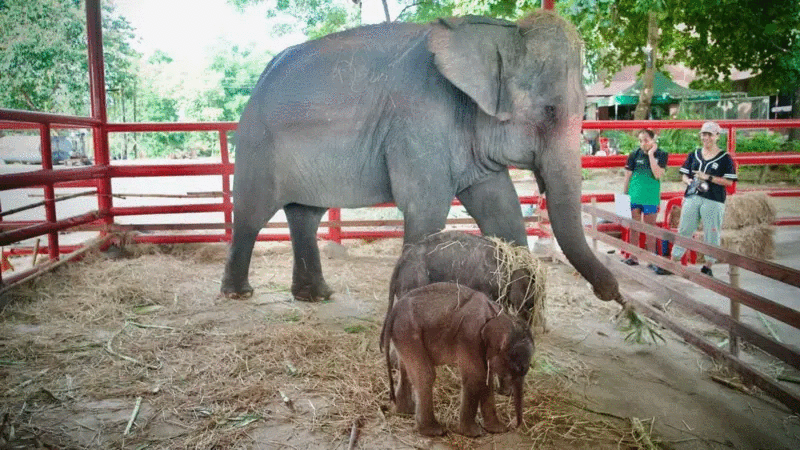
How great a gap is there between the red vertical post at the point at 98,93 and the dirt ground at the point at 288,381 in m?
1.89

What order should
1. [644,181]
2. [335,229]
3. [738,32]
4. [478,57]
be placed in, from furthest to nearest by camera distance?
[738,32] < [335,229] < [644,181] < [478,57]

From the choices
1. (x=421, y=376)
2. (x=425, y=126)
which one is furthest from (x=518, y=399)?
(x=425, y=126)

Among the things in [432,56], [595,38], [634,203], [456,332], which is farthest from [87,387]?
[595,38]

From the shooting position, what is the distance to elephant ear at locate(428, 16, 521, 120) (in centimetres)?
398

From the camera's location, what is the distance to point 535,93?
13.4 feet

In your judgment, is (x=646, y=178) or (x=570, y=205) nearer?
(x=570, y=205)

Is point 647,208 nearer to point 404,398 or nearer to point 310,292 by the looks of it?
point 310,292

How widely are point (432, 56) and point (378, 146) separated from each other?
78cm

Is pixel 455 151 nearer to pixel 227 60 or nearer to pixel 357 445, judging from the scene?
pixel 357 445

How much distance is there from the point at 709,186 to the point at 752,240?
4.20 ft

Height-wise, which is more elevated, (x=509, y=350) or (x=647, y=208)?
(x=647, y=208)

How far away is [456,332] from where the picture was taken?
8.68ft

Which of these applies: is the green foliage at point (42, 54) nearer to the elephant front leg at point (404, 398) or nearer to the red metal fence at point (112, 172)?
the red metal fence at point (112, 172)

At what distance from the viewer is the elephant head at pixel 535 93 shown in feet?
13.2
